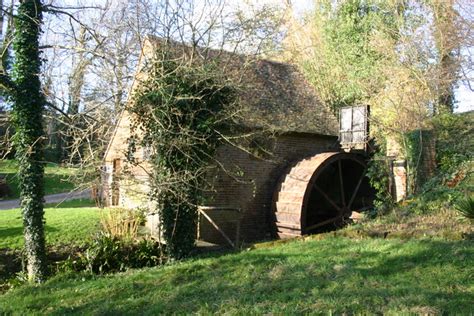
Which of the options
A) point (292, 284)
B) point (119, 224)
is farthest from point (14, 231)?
point (292, 284)

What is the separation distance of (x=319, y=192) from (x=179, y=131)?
6.24 metres

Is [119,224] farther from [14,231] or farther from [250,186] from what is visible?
[250,186]

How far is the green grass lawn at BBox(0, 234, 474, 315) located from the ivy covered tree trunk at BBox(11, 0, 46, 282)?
1.04m

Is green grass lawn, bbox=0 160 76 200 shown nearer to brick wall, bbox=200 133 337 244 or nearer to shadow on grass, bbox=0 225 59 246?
shadow on grass, bbox=0 225 59 246

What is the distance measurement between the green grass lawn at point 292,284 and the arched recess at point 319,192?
2.78 meters

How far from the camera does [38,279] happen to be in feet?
31.8

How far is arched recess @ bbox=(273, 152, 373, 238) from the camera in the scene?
12.5 m

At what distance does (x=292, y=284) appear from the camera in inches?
258

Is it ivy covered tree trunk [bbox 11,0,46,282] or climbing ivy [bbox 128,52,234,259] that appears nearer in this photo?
climbing ivy [bbox 128,52,234,259]

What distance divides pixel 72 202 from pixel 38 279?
43.6ft

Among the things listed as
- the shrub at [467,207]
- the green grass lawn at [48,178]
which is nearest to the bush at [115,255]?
the green grass lawn at [48,178]

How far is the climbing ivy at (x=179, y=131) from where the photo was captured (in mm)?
9719

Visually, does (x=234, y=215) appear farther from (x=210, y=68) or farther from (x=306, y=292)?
(x=306, y=292)

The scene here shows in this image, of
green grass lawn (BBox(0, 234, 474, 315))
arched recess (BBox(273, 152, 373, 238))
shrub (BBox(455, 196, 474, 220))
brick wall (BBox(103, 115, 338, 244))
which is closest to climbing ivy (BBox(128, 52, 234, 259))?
green grass lawn (BBox(0, 234, 474, 315))
